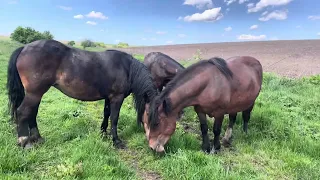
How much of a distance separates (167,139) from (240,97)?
5.47 ft

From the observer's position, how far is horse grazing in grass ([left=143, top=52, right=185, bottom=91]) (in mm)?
7152

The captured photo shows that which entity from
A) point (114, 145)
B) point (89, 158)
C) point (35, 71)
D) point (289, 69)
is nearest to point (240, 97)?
point (114, 145)

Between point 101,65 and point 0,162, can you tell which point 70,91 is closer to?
point 101,65

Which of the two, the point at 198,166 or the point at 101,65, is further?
the point at 101,65

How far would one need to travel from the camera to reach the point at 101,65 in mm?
5105

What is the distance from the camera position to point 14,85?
4793 millimetres

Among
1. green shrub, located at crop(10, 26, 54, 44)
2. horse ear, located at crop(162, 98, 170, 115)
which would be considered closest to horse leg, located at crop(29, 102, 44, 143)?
horse ear, located at crop(162, 98, 170, 115)

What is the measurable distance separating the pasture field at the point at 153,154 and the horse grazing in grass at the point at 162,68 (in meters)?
1.04

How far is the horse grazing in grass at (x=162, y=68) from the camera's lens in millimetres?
7152

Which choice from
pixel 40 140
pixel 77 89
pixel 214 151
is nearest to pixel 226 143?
pixel 214 151

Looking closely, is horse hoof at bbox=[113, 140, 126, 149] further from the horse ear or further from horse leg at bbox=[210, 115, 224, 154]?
horse leg at bbox=[210, 115, 224, 154]

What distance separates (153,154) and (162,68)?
2989 mm

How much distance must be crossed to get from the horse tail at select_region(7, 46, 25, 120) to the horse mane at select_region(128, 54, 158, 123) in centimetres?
186

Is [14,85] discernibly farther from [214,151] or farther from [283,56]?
[283,56]
